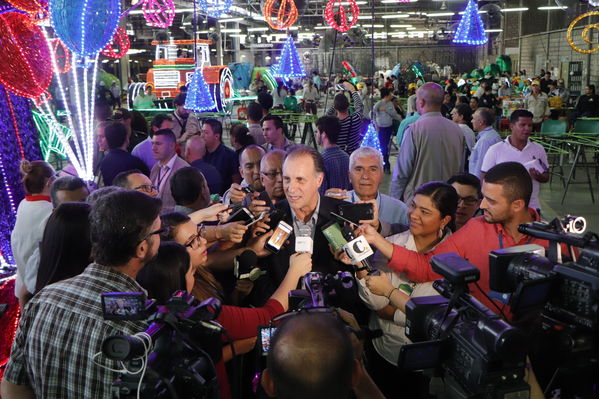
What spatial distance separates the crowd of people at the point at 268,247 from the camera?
171 centimetres

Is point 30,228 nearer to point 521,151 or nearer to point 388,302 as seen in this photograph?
point 388,302

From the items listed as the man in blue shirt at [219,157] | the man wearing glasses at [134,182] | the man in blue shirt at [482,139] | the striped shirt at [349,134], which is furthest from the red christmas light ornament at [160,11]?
the man wearing glasses at [134,182]

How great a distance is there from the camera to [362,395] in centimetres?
177

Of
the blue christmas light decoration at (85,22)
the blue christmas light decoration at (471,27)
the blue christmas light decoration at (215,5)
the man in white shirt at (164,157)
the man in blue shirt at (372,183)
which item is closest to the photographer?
the man in blue shirt at (372,183)

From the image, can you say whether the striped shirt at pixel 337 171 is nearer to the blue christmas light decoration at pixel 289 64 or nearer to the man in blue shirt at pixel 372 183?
the man in blue shirt at pixel 372 183

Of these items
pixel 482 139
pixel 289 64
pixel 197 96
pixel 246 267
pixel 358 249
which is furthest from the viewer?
pixel 289 64

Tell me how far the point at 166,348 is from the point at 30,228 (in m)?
2.26

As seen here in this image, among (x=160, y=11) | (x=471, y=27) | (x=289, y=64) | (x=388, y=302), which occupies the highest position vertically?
(x=160, y=11)

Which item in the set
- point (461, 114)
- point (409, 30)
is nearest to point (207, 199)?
point (461, 114)

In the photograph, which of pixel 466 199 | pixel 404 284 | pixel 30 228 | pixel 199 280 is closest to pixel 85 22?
pixel 30 228

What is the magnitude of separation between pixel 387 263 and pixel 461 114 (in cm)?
508

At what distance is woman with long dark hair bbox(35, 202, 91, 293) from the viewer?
2145 millimetres

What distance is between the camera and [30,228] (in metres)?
3.34

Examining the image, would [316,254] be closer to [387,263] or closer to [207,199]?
[387,263]
